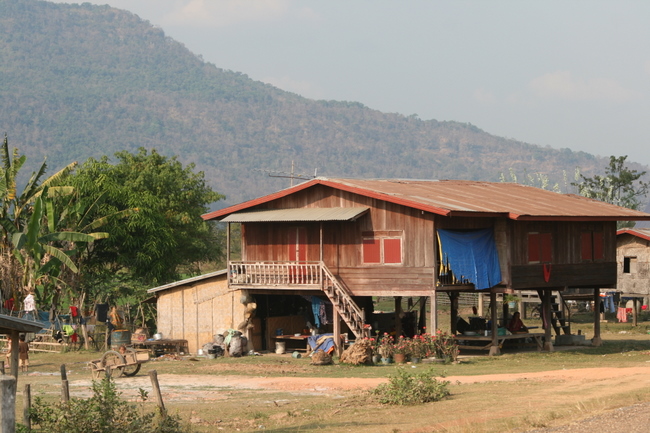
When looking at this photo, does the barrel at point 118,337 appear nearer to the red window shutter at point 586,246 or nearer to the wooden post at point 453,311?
the wooden post at point 453,311

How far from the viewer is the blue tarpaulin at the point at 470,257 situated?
3066 cm

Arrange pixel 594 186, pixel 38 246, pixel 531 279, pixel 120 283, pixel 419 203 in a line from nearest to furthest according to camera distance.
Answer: pixel 419 203 → pixel 531 279 → pixel 38 246 → pixel 120 283 → pixel 594 186

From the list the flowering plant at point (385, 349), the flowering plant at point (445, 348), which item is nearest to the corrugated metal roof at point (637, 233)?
the flowering plant at point (445, 348)

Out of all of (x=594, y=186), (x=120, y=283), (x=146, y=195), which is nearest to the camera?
(x=120, y=283)

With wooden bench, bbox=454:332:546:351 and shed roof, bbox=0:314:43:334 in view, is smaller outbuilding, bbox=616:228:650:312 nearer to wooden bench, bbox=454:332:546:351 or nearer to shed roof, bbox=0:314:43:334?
wooden bench, bbox=454:332:546:351

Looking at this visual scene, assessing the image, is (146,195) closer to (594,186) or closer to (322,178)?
(322,178)

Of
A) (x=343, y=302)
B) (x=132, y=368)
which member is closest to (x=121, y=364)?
(x=132, y=368)

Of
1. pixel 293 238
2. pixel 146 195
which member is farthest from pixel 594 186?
pixel 293 238

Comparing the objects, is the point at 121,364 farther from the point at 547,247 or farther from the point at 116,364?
the point at 547,247

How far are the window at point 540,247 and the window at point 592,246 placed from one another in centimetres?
216

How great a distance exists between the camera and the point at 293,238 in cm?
3394

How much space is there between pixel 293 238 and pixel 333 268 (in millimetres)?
2103

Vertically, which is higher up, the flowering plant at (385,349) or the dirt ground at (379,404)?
the flowering plant at (385,349)

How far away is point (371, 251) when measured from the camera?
3194 centimetres
